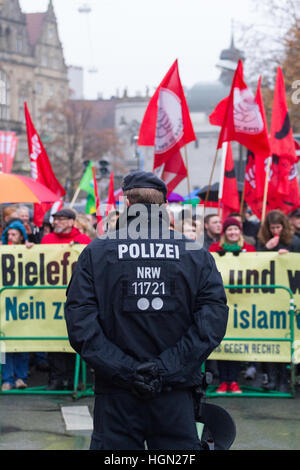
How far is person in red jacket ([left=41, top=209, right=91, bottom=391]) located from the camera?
8.59 meters

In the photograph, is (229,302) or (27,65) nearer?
(229,302)

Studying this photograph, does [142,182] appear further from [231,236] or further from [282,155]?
[282,155]

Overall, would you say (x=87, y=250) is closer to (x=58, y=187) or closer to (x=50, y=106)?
(x=58, y=187)

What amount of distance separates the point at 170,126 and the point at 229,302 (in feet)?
8.65

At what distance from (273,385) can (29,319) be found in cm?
258

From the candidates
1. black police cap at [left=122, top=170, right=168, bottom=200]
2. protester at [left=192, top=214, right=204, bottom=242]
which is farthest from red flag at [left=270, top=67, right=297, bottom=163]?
black police cap at [left=122, top=170, right=168, bottom=200]

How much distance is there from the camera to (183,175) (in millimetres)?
10195

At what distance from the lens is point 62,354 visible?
8641mm

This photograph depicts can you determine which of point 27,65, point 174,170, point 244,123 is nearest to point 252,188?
point 244,123

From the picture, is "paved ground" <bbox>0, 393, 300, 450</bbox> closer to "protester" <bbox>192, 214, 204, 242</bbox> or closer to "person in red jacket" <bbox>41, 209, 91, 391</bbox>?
"person in red jacket" <bbox>41, 209, 91, 391</bbox>

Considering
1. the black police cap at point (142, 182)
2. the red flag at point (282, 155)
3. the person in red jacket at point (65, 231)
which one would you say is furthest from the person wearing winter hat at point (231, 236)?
the black police cap at point (142, 182)

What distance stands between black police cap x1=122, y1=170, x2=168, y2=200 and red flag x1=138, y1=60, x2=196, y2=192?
19.2ft

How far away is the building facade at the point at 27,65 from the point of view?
3327 inches

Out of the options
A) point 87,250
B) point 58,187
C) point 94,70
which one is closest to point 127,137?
point 94,70
